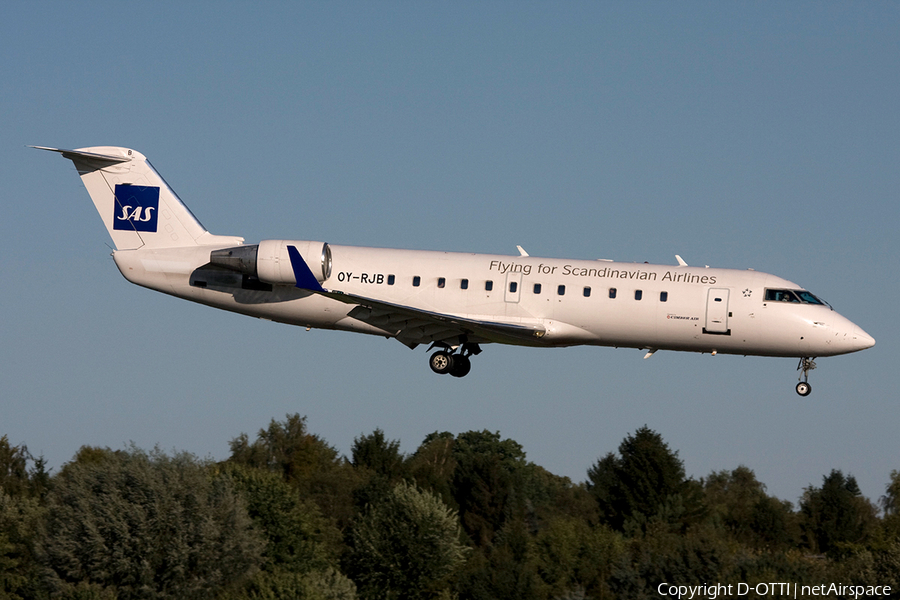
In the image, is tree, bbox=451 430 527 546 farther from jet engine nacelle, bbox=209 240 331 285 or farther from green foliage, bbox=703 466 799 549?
jet engine nacelle, bbox=209 240 331 285

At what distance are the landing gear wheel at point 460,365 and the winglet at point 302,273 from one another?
443 cm

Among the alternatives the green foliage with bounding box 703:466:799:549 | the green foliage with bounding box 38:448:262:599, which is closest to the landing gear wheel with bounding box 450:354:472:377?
the green foliage with bounding box 38:448:262:599

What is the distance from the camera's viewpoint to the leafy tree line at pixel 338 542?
52781mm

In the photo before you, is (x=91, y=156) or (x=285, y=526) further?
(x=285, y=526)

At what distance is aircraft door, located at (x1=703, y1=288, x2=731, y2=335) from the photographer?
32781mm

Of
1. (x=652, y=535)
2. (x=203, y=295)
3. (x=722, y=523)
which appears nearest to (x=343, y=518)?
(x=652, y=535)

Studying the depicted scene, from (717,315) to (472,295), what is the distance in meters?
6.75

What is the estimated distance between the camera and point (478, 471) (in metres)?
87.0

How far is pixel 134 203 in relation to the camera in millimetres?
37188

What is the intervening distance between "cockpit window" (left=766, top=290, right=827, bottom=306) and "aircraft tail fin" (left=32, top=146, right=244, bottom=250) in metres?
15.8

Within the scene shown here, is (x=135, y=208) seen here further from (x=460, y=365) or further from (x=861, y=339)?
(x=861, y=339)

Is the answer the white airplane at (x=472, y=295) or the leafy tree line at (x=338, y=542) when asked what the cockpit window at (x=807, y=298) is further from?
the leafy tree line at (x=338, y=542)

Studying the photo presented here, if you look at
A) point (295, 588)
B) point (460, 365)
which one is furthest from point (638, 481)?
point (460, 365)

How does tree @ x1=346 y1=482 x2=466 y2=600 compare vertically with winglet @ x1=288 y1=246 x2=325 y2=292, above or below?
below
